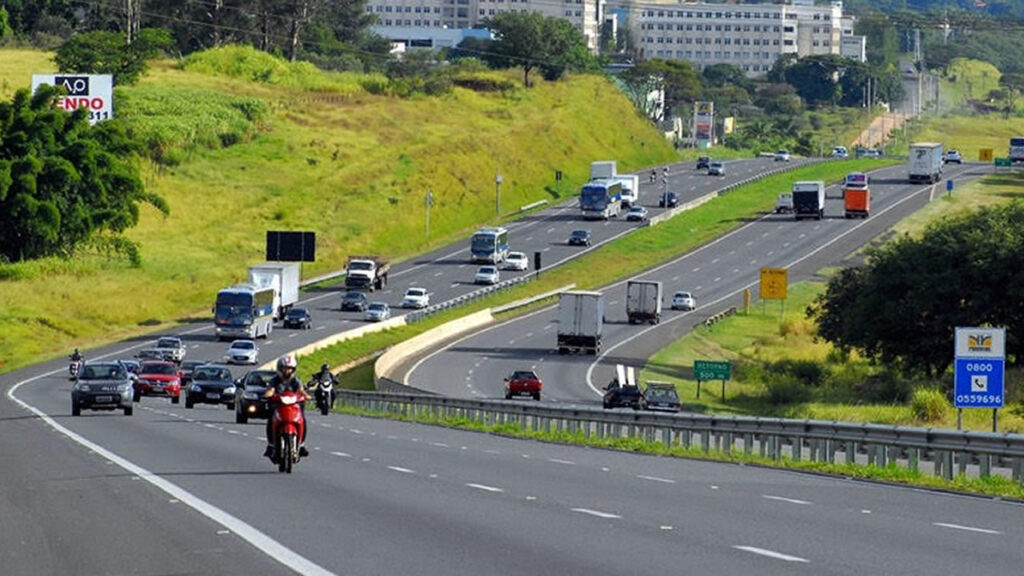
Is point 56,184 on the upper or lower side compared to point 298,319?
upper

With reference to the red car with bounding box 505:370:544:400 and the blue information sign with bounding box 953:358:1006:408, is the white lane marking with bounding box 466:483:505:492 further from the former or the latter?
the red car with bounding box 505:370:544:400

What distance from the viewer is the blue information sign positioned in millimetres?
32438

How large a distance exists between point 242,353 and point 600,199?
65620mm

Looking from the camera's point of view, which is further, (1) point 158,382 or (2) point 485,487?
(1) point 158,382

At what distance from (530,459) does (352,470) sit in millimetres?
5312

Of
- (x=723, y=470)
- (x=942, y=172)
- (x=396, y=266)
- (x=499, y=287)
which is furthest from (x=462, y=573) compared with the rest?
(x=942, y=172)

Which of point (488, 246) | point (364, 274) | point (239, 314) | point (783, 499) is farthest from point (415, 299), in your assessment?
point (783, 499)

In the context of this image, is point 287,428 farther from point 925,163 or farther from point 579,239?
point 925,163

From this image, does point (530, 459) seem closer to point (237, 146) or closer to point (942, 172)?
point (237, 146)

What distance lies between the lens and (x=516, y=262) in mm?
122000

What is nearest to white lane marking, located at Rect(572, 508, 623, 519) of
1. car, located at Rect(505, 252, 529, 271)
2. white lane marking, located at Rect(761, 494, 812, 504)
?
white lane marking, located at Rect(761, 494, 812, 504)

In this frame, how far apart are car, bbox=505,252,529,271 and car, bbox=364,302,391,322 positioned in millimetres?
23649

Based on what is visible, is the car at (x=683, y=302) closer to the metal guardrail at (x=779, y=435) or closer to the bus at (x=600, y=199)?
the bus at (x=600, y=199)

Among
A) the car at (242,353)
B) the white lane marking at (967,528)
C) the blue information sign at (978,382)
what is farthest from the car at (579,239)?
the white lane marking at (967,528)
